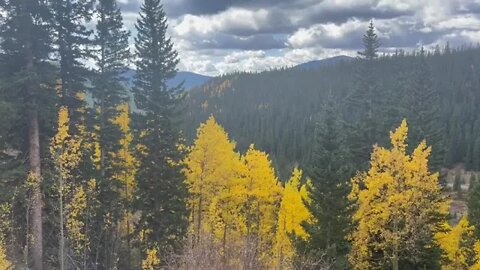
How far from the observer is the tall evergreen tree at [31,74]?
2048 centimetres

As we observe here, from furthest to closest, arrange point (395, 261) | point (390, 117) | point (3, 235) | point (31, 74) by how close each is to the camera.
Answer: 1. point (390, 117)
2. point (395, 261)
3. point (31, 74)
4. point (3, 235)

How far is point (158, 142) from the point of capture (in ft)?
93.1

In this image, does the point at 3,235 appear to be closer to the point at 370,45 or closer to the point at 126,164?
the point at 126,164

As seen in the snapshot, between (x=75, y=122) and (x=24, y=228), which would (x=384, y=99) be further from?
(x=24, y=228)

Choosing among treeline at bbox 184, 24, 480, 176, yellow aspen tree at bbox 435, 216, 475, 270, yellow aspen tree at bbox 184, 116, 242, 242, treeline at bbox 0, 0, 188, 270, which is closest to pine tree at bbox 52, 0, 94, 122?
treeline at bbox 0, 0, 188, 270

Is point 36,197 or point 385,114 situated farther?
point 385,114

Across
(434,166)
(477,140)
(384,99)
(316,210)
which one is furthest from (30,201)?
(477,140)

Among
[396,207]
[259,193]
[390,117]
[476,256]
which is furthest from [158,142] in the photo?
[390,117]

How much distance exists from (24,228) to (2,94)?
635 cm

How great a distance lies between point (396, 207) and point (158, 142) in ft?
45.9

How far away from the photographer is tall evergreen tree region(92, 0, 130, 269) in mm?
27484

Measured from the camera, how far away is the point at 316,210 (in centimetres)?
2381

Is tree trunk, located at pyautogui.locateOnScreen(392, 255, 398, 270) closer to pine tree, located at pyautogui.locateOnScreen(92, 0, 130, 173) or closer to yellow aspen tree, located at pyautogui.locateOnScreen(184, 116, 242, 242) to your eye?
yellow aspen tree, located at pyautogui.locateOnScreen(184, 116, 242, 242)

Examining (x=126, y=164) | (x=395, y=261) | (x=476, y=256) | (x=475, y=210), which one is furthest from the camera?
(x=475, y=210)
